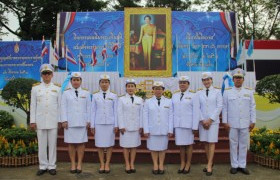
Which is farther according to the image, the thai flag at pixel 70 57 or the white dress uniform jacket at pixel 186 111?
the thai flag at pixel 70 57

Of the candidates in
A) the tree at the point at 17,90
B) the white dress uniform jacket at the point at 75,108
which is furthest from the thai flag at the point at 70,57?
the white dress uniform jacket at the point at 75,108

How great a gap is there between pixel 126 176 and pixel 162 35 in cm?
1033

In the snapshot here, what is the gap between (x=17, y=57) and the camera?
14.3 m

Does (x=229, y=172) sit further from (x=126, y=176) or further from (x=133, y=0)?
(x=133, y=0)

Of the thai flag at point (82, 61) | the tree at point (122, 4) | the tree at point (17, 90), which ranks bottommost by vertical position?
the tree at point (17, 90)

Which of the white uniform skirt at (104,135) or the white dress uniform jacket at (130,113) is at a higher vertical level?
the white dress uniform jacket at (130,113)

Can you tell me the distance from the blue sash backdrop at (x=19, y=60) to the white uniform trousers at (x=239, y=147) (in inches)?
439

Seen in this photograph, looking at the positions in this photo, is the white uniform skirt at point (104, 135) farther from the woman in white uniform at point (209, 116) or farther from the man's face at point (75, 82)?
the woman in white uniform at point (209, 116)

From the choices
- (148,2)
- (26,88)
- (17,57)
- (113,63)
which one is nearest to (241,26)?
(148,2)

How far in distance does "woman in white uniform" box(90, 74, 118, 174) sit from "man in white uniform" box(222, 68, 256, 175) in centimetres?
180

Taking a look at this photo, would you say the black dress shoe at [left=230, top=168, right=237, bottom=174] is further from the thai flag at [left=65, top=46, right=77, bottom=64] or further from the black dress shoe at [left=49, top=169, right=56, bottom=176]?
the thai flag at [left=65, top=46, right=77, bottom=64]

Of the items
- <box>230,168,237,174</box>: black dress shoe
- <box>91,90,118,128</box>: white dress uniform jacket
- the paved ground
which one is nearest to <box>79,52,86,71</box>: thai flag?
the paved ground

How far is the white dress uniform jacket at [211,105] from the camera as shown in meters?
4.86

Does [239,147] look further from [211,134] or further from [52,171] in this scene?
[52,171]
